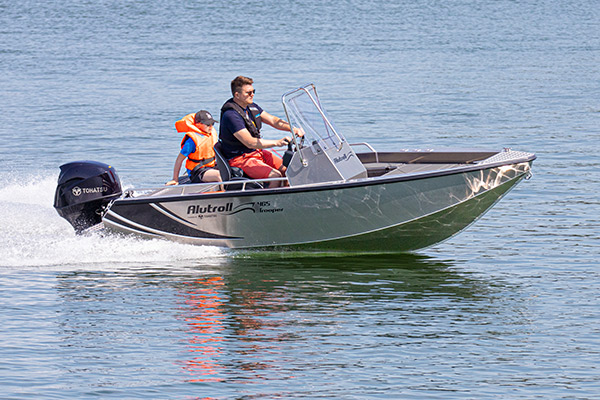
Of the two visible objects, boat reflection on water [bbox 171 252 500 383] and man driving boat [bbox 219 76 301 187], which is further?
man driving boat [bbox 219 76 301 187]

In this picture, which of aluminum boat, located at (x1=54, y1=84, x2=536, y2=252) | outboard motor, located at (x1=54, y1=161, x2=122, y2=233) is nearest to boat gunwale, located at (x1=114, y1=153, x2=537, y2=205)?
aluminum boat, located at (x1=54, y1=84, x2=536, y2=252)

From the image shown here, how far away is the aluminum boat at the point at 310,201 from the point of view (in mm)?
8953

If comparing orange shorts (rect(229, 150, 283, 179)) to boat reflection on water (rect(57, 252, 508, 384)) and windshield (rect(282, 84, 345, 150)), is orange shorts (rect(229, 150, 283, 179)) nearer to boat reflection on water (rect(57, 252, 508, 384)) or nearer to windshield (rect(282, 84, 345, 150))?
windshield (rect(282, 84, 345, 150))

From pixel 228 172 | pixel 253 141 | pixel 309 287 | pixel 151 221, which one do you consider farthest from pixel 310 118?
pixel 151 221

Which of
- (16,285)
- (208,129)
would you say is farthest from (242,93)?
(16,285)

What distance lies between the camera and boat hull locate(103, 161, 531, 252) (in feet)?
29.3

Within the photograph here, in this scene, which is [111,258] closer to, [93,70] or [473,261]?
[473,261]

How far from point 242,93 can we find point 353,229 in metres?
1.69

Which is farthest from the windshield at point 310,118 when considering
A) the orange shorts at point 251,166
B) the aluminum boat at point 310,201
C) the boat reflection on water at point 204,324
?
the boat reflection on water at point 204,324

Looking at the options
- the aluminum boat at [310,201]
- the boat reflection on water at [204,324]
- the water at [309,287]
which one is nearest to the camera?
the water at [309,287]

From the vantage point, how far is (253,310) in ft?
26.6

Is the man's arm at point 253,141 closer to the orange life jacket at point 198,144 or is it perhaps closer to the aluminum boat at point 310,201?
the aluminum boat at point 310,201

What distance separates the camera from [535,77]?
2627 centimetres

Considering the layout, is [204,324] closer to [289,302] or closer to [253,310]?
[253,310]
